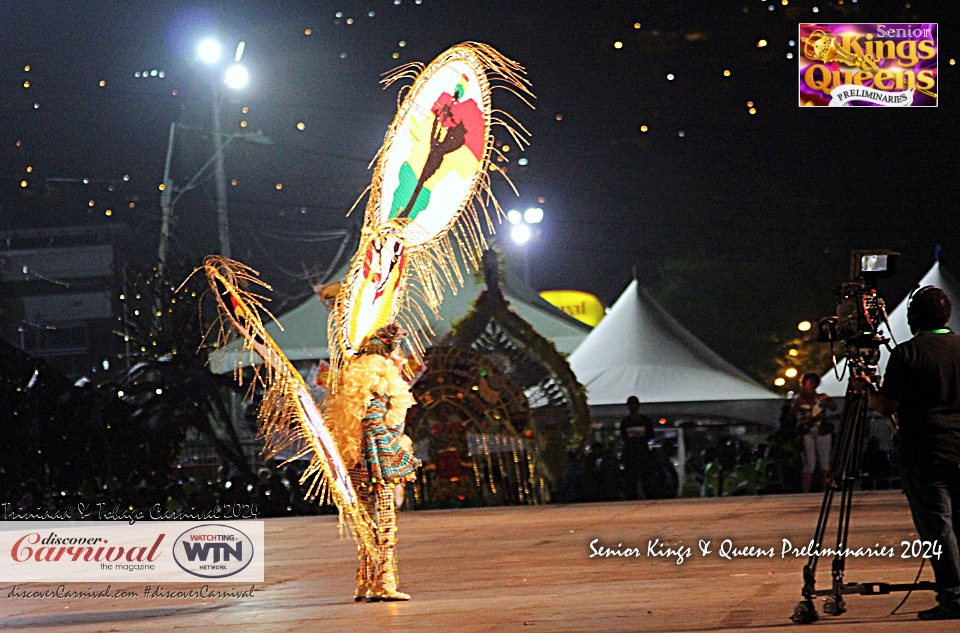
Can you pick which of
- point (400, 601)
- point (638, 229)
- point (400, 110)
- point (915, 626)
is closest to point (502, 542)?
point (400, 601)

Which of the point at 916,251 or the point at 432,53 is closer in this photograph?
the point at 432,53

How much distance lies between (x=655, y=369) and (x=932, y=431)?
391 inches

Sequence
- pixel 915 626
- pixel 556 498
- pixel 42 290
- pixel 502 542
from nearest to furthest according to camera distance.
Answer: pixel 915 626, pixel 502 542, pixel 556 498, pixel 42 290

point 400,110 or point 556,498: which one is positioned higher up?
point 400,110

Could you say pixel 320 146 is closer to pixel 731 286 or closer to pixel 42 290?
pixel 42 290

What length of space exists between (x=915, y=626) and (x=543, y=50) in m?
14.7

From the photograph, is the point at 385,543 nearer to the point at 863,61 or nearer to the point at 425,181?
the point at 425,181

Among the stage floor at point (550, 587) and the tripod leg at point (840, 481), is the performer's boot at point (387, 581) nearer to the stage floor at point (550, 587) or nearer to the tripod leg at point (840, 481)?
the stage floor at point (550, 587)

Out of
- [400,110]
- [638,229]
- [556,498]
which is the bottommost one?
[556,498]

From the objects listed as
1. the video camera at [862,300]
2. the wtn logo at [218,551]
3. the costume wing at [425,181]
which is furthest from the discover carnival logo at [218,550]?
the video camera at [862,300]

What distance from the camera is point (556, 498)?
14500mm

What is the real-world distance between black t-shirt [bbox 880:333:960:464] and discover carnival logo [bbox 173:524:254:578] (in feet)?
14.2

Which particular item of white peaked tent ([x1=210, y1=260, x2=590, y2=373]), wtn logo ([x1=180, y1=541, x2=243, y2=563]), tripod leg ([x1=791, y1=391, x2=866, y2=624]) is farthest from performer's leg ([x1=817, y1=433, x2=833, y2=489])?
tripod leg ([x1=791, y1=391, x2=866, y2=624])

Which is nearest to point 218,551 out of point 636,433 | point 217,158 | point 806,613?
point 806,613
